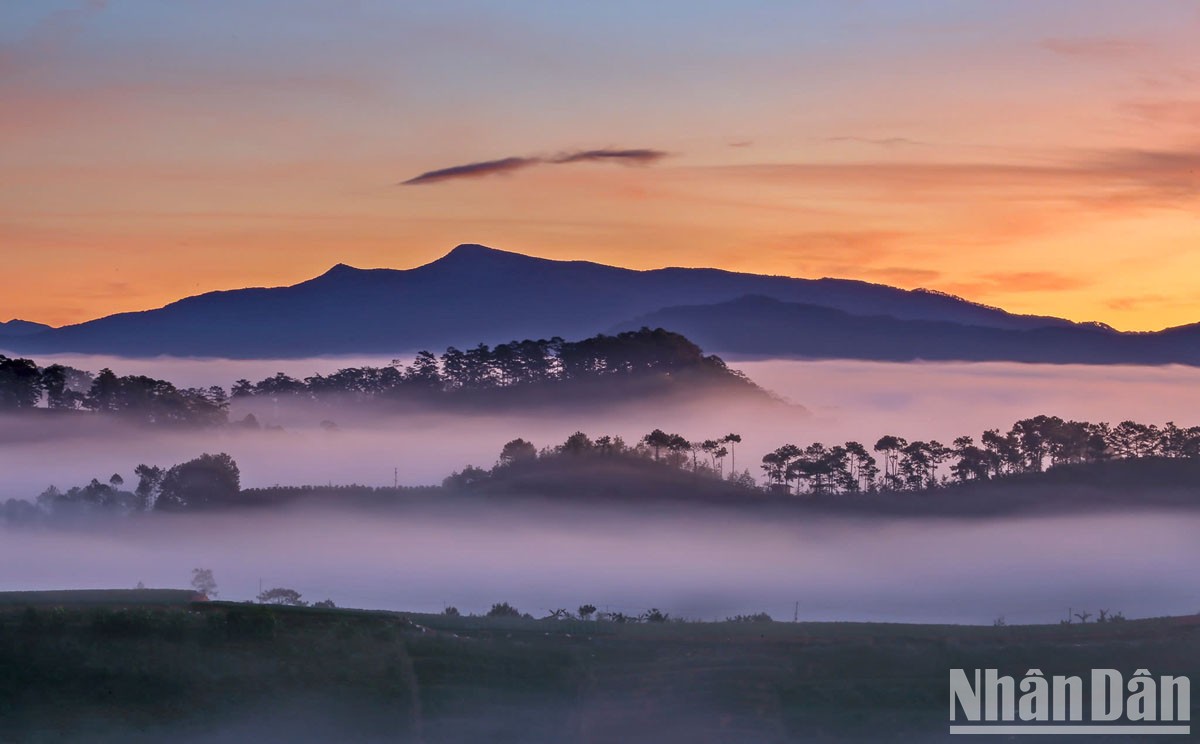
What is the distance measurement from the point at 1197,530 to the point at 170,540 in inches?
3539

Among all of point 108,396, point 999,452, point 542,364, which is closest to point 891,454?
point 999,452

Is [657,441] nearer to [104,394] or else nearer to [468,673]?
[104,394]

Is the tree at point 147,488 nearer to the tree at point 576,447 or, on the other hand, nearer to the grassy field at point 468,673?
the tree at point 576,447

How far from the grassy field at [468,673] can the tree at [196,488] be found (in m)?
91.1

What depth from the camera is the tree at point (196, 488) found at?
441 feet

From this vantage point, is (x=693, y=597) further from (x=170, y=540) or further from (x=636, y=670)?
(x=636, y=670)

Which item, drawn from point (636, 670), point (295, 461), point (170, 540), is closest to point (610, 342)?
point (295, 461)

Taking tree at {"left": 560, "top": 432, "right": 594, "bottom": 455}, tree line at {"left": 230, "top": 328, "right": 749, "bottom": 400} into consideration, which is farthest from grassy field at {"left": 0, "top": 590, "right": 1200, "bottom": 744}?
tree line at {"left": 230, "top": 328, "right": 749, "bottom": 400}

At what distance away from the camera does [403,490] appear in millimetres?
152875

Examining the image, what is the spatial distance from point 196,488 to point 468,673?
97.8 meters

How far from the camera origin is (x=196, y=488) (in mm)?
135375

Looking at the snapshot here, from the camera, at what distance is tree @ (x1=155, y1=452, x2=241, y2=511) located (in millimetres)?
134375

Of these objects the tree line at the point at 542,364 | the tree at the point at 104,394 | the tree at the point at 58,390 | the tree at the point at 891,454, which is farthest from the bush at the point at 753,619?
the tree at the point at 104,394

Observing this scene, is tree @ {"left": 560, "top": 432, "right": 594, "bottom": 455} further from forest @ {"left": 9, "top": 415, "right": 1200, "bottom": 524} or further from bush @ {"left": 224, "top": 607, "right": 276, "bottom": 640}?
bush @ {"left": 224, "top": 607, "right": 276, "bottom": 640}
